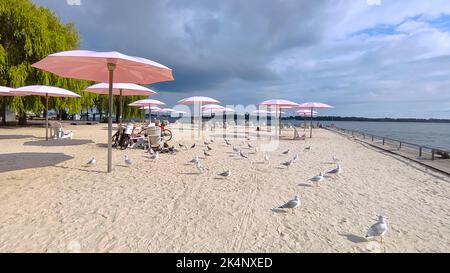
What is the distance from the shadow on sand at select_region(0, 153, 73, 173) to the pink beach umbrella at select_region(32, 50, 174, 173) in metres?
2.17

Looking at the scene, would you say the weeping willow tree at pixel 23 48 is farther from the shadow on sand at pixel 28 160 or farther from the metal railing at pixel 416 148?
the metal railing at pixel 416 148

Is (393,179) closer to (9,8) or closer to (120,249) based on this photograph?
(120,249)

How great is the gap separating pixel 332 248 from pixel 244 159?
23.1 ft

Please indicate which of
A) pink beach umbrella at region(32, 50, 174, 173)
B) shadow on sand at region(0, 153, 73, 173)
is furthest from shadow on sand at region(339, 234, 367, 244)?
shadow on sand at region(0, 153, 73, 173)

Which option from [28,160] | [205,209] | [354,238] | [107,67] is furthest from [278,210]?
[28,160]

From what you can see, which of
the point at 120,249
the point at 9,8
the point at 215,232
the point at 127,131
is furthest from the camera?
the point at 9,8

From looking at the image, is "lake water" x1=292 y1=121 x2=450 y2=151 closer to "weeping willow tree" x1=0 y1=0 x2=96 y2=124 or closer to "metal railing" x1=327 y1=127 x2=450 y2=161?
"metal railing" x1=327 y1=127 x2=450 y2=161

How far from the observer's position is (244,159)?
1052cm

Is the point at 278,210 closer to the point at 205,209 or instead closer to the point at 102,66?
the point at 205,209

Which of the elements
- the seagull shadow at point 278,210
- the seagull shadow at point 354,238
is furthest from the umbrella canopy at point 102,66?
the seagull shadow at point 354,238

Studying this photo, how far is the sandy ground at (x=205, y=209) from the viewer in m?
3.57

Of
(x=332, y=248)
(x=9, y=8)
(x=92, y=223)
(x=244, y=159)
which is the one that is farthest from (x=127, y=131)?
(x=9, y=8)
